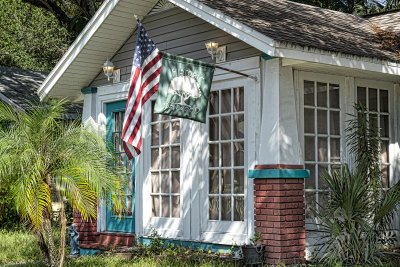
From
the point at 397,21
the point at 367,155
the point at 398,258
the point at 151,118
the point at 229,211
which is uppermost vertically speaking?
the point at 397,21

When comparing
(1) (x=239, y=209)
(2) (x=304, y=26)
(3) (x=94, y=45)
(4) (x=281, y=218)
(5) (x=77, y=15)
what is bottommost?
(4) (x=281, y=218)

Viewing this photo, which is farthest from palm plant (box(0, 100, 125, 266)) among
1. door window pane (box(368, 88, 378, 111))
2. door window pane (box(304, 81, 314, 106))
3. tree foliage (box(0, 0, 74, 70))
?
tree foliage (box(0, 0, 74, 70))

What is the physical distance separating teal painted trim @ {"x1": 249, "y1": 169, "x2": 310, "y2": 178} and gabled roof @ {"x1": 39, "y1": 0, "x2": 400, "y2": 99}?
1528 mm

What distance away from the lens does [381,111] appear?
1008 cm

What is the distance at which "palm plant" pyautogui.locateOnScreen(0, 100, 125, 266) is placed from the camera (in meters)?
7.56

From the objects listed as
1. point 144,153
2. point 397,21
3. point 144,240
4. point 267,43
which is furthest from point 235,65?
point 397,21

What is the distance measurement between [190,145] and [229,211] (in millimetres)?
1350

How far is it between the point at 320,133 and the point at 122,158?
13.8 ft

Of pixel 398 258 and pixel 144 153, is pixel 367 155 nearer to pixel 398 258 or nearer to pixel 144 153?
pixel 398 258

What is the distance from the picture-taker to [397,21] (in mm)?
11898

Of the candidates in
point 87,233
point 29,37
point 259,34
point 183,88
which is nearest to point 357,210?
point 259,34

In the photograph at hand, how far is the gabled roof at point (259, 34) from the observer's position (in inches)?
326

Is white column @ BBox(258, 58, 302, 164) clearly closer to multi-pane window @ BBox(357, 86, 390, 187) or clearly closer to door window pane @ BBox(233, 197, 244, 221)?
door window pane @ BBox(233, 197, 244, 221)

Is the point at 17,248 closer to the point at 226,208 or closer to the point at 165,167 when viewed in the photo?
the point at 165,167
